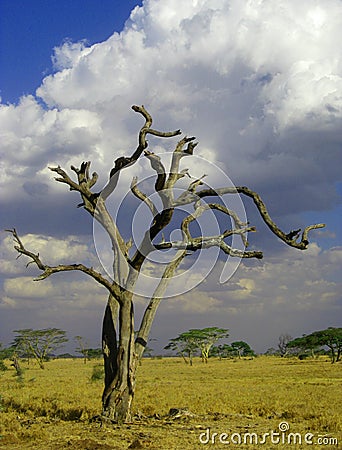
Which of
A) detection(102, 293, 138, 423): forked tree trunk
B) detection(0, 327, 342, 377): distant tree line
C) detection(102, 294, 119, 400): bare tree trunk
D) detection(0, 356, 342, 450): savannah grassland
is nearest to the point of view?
detection(0, 356, 342, 450): savannah grassland

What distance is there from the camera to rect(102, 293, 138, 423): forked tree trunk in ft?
40.1

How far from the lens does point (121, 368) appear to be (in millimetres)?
12430

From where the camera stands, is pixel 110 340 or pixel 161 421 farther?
pixel 110 340

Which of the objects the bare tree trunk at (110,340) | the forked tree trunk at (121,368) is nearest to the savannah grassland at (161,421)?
the forked tree trunk at (121,368)

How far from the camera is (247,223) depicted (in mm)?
13336

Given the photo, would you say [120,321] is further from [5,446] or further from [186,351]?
[186,351]

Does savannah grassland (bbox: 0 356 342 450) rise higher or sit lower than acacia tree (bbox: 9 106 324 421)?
lower

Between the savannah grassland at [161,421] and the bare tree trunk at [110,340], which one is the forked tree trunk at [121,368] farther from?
the savannah grassland at [161,421]

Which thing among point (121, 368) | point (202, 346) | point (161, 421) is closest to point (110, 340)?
point (121, 368)

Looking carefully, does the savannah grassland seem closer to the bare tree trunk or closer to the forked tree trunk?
the forked tree trunk

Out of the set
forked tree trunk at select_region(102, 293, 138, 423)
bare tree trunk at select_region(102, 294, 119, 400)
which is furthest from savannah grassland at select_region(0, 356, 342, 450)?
bare tree trunk at select_region(102, 294, 119, 400)

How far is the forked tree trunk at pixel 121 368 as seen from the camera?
481 inches

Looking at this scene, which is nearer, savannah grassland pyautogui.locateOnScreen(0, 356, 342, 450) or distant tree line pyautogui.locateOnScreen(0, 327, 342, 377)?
savannah grassland pyautogui.locateOnScreen(0, 356, 342, 450)

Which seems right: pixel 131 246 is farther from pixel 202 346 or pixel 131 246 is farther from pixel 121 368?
pixel 202 346
